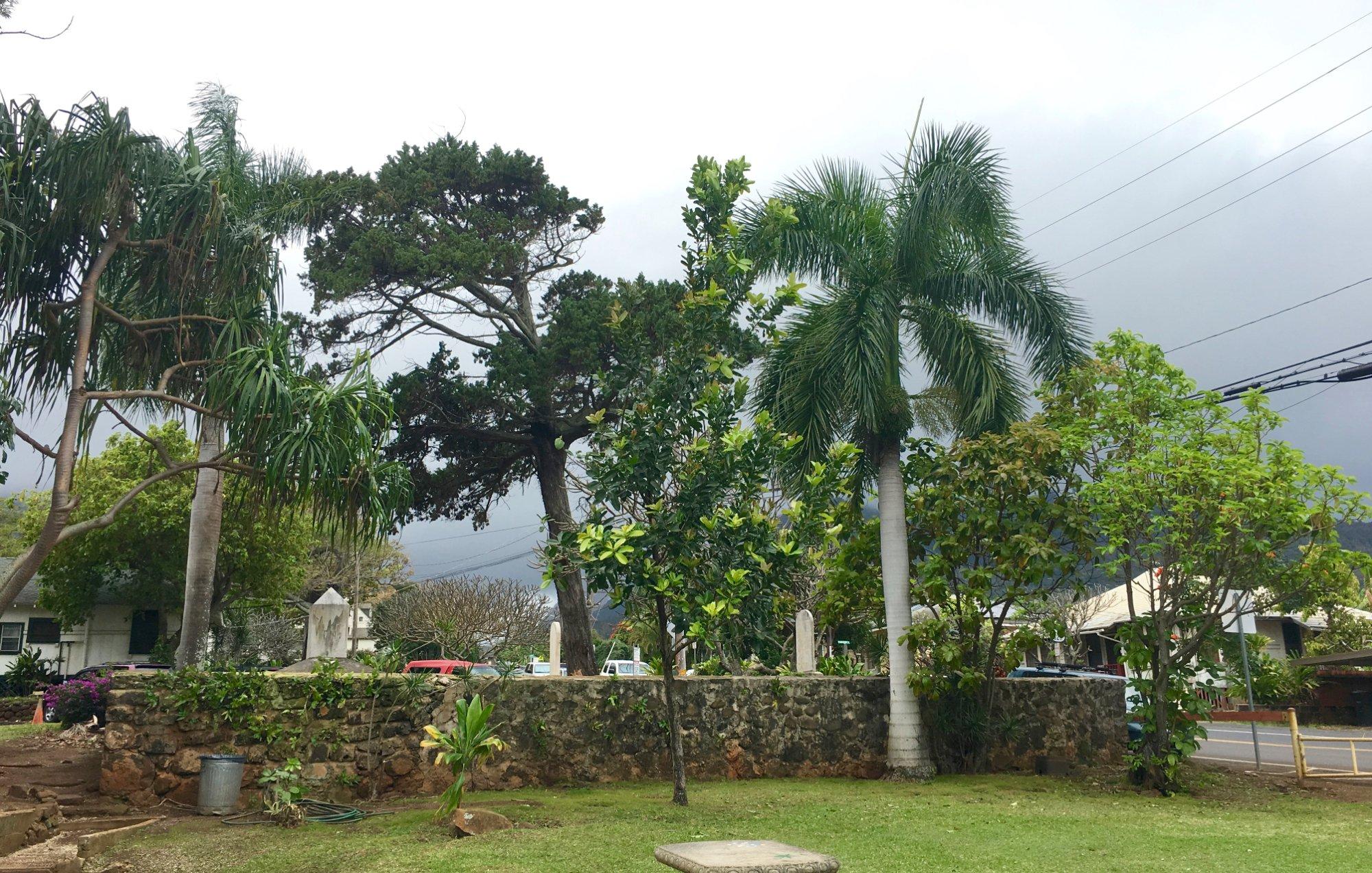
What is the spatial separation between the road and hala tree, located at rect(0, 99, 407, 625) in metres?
13.3

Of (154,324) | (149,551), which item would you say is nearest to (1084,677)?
(154,324)

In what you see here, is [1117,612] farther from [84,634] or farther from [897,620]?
[84,634]

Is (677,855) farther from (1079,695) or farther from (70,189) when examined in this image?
(1079,695)

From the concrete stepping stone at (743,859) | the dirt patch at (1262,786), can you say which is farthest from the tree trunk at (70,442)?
the dirt patch at (1262,786)

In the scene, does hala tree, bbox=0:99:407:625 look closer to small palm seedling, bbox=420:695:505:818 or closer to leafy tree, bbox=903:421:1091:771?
small palm seedling, bbox=420:695:505:818

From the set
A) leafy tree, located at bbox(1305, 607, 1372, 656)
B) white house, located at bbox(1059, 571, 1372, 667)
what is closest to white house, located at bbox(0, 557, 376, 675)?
white house, located at bbox(1059, 571, 1372, 667)

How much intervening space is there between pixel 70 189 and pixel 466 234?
9624 millimetres

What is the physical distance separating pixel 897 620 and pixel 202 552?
1089 cm

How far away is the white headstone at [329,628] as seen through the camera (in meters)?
12.7

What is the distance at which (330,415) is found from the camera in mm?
11188

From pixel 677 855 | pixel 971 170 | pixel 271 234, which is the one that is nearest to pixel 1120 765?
pixel 971 170

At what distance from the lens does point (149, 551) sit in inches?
1162

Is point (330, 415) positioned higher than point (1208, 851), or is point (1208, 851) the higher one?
point (330, 415)

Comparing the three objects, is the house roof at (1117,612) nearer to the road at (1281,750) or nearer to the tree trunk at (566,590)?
the road at (1281,750)
